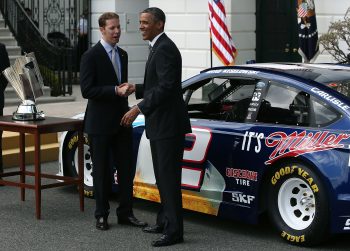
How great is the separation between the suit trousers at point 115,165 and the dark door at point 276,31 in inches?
407

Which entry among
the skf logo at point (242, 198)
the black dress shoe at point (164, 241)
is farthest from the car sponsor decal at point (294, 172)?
the black dress shoe at point (164, 241)

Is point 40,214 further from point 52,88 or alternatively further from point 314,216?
point 52,88

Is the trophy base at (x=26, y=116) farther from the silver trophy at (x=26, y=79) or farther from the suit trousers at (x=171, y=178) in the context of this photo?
the suit trousers at (x=171, y=178)

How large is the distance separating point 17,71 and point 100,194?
177 cm

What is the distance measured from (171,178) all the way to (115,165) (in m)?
1.01

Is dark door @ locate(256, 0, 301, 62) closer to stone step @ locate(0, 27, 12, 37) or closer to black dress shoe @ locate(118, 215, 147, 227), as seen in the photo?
stone step @ locate(0, 27, 12, 37)

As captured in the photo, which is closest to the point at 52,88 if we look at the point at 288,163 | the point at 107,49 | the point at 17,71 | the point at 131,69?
the point at 131,69

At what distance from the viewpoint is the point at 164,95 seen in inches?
272

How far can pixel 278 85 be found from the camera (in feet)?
24.4

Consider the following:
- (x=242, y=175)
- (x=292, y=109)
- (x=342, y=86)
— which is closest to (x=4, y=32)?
(x=242, y=175)

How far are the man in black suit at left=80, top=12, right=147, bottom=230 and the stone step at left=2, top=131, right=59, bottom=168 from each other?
11.4ft

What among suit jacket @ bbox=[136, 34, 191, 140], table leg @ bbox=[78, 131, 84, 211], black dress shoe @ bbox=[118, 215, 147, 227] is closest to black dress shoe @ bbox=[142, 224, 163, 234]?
black dress shoe @ bbox=[118, 215, 147, 227]

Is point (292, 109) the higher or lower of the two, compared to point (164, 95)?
lower

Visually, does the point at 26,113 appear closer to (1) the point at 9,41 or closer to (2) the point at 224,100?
(2) the point at 224,100
